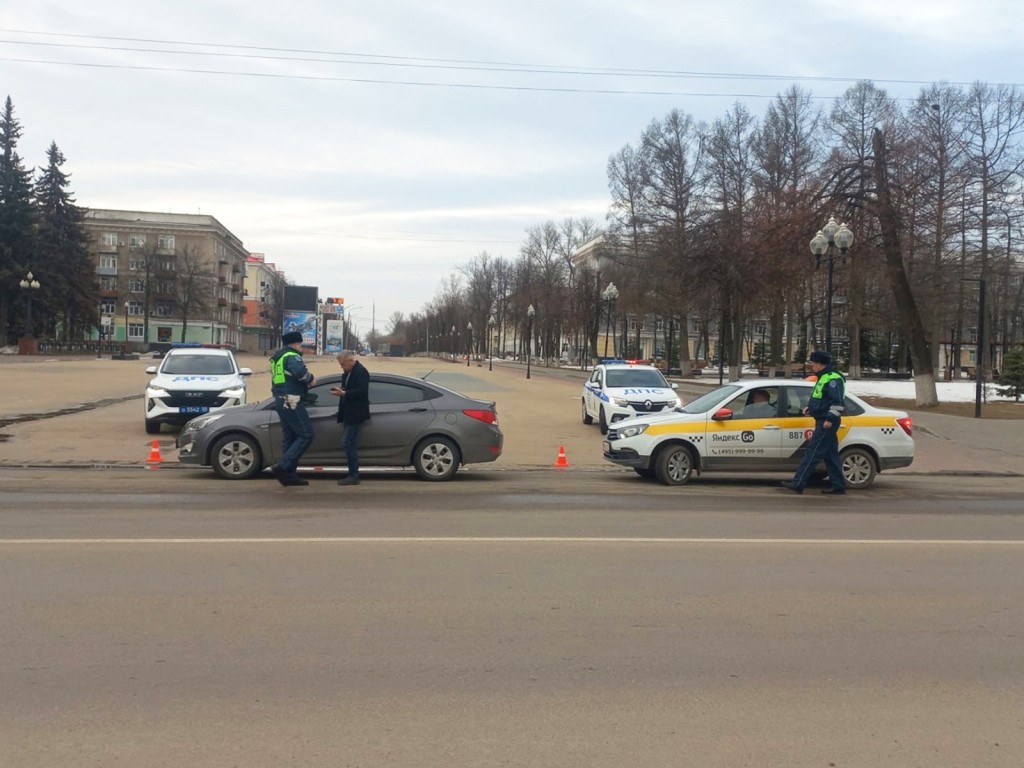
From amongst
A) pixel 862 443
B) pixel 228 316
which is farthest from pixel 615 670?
pixel 228 316

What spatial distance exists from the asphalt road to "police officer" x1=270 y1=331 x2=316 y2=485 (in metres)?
1.98

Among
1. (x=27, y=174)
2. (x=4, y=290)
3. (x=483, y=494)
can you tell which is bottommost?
(x=483, y=494)

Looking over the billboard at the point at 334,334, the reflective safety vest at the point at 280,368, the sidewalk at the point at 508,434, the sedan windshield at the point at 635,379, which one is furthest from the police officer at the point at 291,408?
the billboard at the point at 334,334

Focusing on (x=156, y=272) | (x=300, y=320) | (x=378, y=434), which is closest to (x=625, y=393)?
(x=378, y=434)

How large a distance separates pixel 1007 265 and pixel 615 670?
46166 millimetres

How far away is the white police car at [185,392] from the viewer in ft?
60.4

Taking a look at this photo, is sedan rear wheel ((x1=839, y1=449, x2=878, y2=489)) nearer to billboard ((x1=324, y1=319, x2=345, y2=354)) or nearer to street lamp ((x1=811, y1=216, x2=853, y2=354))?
street lamp ((x1=811, y1=216, x2=853, y2=354))

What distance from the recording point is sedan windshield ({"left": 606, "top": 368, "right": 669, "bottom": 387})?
70.0 ft

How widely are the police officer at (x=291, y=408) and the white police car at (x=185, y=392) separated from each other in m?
6.45

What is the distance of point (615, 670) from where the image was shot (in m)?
4.98

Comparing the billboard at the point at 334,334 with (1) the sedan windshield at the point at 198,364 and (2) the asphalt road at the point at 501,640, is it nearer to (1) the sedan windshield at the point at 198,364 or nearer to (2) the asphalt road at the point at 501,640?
(1) the sedan windshield at the point at 198,364

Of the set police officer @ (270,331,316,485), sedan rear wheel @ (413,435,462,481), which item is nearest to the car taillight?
sedan rear wheel @ (413,435,462,481)

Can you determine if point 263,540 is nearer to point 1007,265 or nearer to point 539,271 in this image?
point 1007,265

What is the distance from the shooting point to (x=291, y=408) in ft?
39.2
